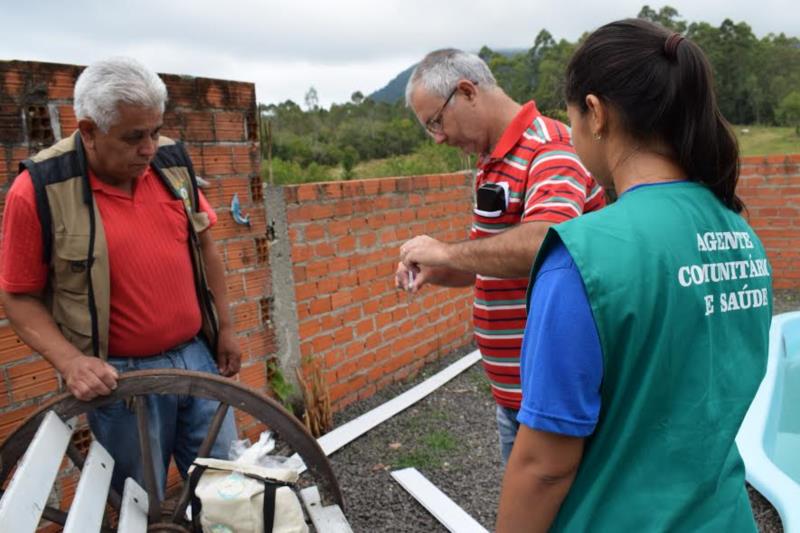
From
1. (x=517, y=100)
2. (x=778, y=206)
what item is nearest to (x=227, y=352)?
(x=778, y=206)

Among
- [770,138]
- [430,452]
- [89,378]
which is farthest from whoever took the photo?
[770,138]

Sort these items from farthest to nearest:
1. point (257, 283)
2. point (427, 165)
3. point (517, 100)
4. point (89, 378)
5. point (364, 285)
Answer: point (517, 100), point (427, 165), point (364, 285), point (257, 283), point (89, 378)

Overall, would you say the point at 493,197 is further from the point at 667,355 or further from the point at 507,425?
the point at 667,355

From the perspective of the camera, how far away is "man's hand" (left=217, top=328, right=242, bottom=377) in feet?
8.22

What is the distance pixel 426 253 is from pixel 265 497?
836 mm

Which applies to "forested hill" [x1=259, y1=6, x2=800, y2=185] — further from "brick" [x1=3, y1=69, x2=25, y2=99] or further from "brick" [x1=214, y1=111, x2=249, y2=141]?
"brick" [x1=3, y1=69, x2=25, y2=99]

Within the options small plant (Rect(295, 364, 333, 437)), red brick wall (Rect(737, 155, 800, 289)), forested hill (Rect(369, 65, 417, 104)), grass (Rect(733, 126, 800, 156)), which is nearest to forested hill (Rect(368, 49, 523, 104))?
forested hill (Rect(369, 65, 417, 104))

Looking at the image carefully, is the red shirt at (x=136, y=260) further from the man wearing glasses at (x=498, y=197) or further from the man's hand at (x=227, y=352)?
the man wearing glasses at (x=498, y=197)

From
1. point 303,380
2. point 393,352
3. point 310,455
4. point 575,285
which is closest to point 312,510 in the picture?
point 310,455

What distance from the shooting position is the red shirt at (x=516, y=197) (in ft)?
6.25

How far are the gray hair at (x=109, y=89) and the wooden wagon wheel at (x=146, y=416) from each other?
0.79 meters

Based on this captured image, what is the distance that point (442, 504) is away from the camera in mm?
3156

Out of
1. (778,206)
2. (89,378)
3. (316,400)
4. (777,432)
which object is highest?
(89,378)

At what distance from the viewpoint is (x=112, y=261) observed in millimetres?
2059
